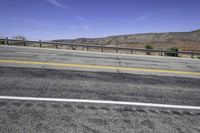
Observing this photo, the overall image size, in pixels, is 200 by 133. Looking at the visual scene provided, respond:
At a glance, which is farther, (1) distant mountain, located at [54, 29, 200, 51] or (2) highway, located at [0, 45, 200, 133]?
(1) distant mountain, located at [54, 29, 200, 51]

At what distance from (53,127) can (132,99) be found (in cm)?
228

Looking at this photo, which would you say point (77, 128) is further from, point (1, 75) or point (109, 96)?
point (1, 75)

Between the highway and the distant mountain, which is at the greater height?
the distant mountain

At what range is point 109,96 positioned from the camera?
4645 mm

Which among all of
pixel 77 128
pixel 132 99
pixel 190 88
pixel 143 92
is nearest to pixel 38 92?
pixel 77 128

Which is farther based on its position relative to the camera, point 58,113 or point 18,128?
point 58,113

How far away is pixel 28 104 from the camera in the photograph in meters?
3.84

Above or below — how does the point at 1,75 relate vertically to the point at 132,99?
above

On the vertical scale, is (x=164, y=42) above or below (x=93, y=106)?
above

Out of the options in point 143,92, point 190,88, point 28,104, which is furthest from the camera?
point 190,88

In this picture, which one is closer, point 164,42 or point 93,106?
point 93,106

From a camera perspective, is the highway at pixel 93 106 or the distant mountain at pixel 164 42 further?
the distant mountain at pixel 164 42

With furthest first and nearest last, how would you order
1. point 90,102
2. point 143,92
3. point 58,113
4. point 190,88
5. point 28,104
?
point 190,88, point 143,92, point 90,102, point 28,104, point 58,113

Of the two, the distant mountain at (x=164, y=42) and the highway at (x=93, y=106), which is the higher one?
the distant mountain at (x=164, y=42)
